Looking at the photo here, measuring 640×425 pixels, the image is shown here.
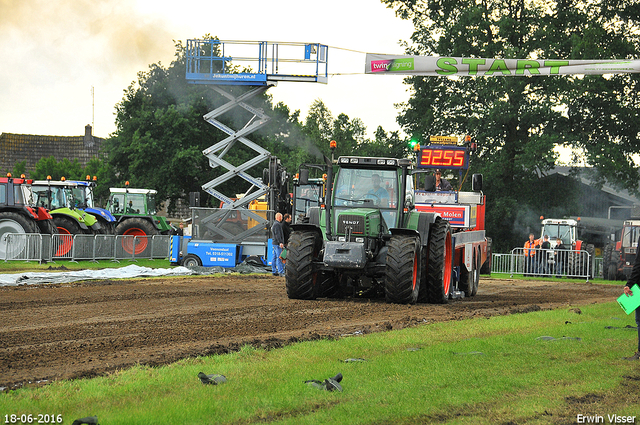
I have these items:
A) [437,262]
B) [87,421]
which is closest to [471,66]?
[437,262]

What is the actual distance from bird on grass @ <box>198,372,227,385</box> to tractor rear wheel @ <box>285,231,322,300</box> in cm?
711

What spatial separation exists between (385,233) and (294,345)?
5.72 meters

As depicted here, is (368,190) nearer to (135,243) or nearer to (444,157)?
(444,157)

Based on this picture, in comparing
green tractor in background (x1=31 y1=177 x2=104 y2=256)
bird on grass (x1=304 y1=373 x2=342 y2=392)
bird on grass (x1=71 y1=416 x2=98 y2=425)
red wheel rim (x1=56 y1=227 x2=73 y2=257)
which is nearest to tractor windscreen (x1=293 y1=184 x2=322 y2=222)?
red wheel rim (x1=56 y1=227 x2=73 y2=257)

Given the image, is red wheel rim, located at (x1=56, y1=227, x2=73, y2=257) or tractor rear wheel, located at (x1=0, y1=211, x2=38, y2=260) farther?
red wheel rim, located at (x1=56, y1=227, x2=73, y2=257)

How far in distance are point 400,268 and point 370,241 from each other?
941 millimetres

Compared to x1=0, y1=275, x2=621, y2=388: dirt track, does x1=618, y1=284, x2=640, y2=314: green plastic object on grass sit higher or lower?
higher

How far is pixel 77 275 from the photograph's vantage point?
18703 millimetres

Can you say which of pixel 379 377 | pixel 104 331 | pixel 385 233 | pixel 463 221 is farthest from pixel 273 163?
pixel 379 377

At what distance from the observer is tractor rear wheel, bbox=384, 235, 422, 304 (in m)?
12.8

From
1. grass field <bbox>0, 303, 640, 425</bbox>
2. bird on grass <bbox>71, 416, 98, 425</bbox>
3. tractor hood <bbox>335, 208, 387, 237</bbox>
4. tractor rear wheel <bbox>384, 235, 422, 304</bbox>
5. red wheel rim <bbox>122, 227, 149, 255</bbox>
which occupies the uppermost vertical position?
tractor hood <bbox>335, 208, 387, 237</bbox>

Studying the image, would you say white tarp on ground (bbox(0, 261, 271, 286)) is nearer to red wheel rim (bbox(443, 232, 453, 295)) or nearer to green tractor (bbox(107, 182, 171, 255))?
red wheel rim (bbox(443, 232, 453, 295))

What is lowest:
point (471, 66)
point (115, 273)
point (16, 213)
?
point (115, 273)

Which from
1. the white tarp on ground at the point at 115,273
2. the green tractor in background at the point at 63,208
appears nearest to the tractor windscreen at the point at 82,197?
the green tractor in background at the point at 63,208
